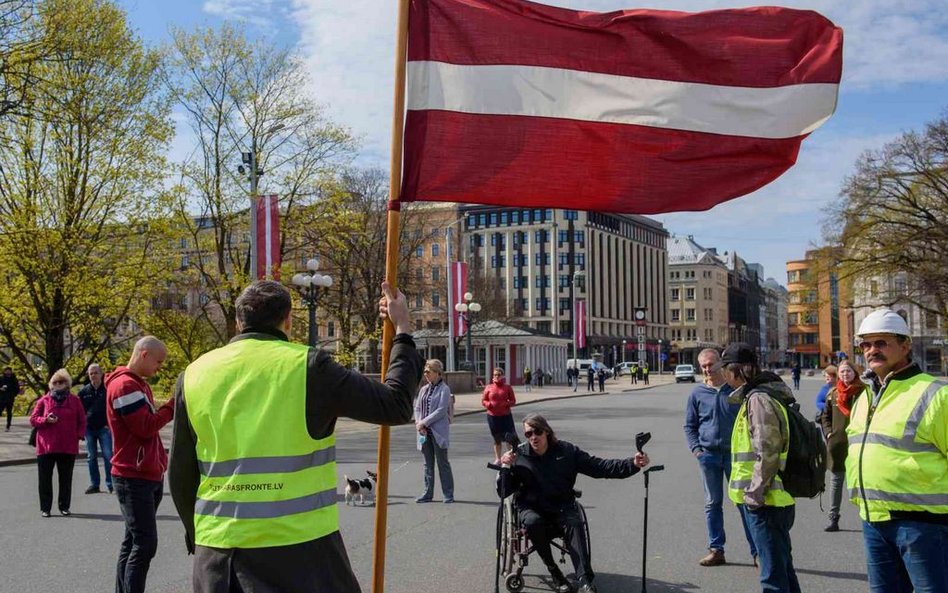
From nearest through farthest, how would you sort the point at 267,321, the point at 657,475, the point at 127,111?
the point at 267,321 → the point at 657,475 → the point at 127,111

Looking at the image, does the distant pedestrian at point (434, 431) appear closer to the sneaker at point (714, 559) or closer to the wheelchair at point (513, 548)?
the wheelchair at point (513, 548)

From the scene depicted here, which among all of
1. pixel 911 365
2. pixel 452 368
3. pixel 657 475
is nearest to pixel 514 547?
pixel 911 365

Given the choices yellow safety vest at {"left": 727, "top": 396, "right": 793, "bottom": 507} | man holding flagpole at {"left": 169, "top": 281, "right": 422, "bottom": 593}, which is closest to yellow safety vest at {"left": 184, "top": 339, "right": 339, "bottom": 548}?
man holding flagpole at {"left": 169, "top": 281, "right": 422, "bottom": 593}

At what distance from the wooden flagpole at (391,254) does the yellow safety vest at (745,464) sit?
2543mm

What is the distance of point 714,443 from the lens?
844 centimetres

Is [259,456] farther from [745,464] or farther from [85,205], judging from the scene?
[85,205]

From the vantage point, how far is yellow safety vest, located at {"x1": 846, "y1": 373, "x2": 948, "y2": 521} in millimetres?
4359

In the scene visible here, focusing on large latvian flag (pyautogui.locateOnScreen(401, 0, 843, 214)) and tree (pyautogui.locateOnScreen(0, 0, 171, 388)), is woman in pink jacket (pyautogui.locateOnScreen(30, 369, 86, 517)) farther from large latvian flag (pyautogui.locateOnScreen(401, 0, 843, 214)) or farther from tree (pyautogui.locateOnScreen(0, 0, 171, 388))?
tree (pyautogui.locateOnScreen(0, 0, 171, 388))

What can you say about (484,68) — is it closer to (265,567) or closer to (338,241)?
(265,567)

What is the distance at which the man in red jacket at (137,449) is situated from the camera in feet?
19.7

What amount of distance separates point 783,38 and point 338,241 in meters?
31.7

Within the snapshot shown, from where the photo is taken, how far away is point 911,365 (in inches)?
182

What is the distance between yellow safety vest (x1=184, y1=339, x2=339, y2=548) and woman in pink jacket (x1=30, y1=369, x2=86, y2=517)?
9211 millimetres

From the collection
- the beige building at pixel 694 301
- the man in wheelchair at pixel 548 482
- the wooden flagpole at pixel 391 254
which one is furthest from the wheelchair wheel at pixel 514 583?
the beige building at pixel 694 301
